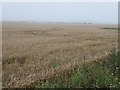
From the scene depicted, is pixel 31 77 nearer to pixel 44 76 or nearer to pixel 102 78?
pixel 44 76

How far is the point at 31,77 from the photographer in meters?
8.67

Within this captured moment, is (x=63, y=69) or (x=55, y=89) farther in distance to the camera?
(x=63, y=69)

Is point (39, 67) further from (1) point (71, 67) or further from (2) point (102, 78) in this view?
(2) point (102, 78)

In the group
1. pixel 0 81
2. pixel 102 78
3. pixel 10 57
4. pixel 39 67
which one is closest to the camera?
pixel 102 78

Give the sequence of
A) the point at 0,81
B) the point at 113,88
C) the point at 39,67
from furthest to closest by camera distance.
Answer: the point at 39,67, the point at 0,81, the point at 113,88

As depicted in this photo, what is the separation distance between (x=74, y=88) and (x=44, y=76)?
5.06ft

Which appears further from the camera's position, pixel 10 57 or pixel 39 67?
pixel 10 57

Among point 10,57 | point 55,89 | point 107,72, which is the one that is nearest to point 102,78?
point 107,72

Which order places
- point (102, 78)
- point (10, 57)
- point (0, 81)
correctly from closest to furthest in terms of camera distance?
1. point (102, 78)
2. point (0, 81)
3. point (10, 57)

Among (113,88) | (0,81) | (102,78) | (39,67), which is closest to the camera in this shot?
(113,88)

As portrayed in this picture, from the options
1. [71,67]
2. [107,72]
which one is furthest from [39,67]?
[107,72]

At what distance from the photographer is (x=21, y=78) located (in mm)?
8758

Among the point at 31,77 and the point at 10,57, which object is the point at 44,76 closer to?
the point at 31,77

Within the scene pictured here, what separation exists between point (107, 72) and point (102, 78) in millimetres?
524
